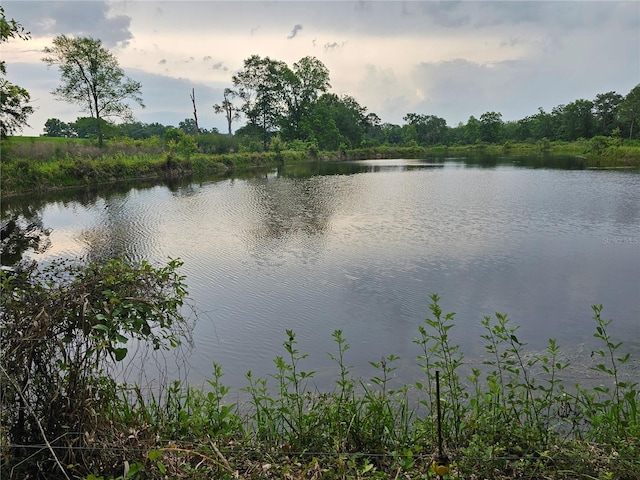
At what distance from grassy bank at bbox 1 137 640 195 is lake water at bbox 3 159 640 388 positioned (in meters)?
3.77

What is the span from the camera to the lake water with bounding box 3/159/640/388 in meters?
→ 5.80

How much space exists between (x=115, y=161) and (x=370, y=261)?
2514 centimetres

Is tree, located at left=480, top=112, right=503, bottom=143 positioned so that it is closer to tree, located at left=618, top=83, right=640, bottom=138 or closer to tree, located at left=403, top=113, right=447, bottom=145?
tree, located at left=403, top=113, right=447, bottom=145

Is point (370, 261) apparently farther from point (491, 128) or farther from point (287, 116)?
point (491, 128)

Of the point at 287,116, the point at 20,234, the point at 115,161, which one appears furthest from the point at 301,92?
the point at 20,234

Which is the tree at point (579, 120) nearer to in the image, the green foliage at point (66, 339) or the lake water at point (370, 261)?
the lake water at point (370, 261)

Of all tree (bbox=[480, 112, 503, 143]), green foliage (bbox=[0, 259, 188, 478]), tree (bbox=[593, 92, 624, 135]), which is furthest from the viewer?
tree (bbox=[480, 112, 503, 143])

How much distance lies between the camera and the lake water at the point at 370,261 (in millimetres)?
5801

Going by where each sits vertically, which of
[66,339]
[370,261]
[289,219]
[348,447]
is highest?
[66,339]

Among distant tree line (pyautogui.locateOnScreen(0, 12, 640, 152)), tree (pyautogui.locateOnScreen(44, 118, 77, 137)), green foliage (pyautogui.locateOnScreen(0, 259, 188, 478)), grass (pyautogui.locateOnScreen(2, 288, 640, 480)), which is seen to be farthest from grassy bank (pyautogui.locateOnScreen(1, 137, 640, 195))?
tree (pyautogui.locateOnScreen(44, 118, 77, 137))

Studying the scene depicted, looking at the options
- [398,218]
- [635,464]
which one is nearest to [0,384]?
[635,464]

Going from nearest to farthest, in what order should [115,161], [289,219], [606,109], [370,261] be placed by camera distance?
[370,261]
[289,219]
[115,161]
[606,109]

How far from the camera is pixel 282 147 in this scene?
5166cm

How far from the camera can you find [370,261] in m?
9.30
